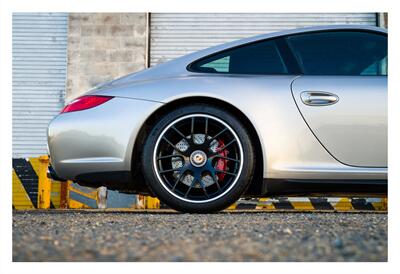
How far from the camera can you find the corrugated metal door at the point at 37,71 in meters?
10.2

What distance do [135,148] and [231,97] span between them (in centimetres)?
68

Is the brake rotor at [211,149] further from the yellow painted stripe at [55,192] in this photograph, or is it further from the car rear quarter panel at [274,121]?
the yellow painted stripe at [55,192]

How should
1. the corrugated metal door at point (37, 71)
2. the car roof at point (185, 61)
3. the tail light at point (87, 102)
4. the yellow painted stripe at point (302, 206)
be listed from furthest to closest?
the corrugated metal door at point (37, 71) < the yellow painted stripe at point (302, 206) < the car roof at point (185, 61) < the tail light at point (87, 102)

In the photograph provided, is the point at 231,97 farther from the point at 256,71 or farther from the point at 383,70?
the point at 383,70

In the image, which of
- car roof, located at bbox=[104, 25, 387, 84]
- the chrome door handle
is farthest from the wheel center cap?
the chrome door handle

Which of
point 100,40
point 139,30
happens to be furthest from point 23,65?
point 139,30

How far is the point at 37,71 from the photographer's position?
1035 centimetres

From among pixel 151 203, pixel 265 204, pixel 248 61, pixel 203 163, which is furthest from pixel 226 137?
pixel 265 204

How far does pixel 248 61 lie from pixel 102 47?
7.23 meters

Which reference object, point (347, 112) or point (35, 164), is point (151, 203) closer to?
point (35, 164)

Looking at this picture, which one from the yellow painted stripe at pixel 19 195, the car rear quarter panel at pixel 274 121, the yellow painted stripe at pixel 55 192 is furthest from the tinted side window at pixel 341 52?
the yellow painted stripe at pixel 19 195

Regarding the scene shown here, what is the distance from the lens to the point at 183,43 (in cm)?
1009

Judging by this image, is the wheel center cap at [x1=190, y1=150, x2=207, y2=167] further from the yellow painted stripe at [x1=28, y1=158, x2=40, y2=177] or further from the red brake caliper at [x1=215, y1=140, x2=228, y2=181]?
the yellow painted stripe at [x1=28, y1=158, x2=40, y2=177]

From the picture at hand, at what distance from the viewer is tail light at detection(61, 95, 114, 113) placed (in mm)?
3217
